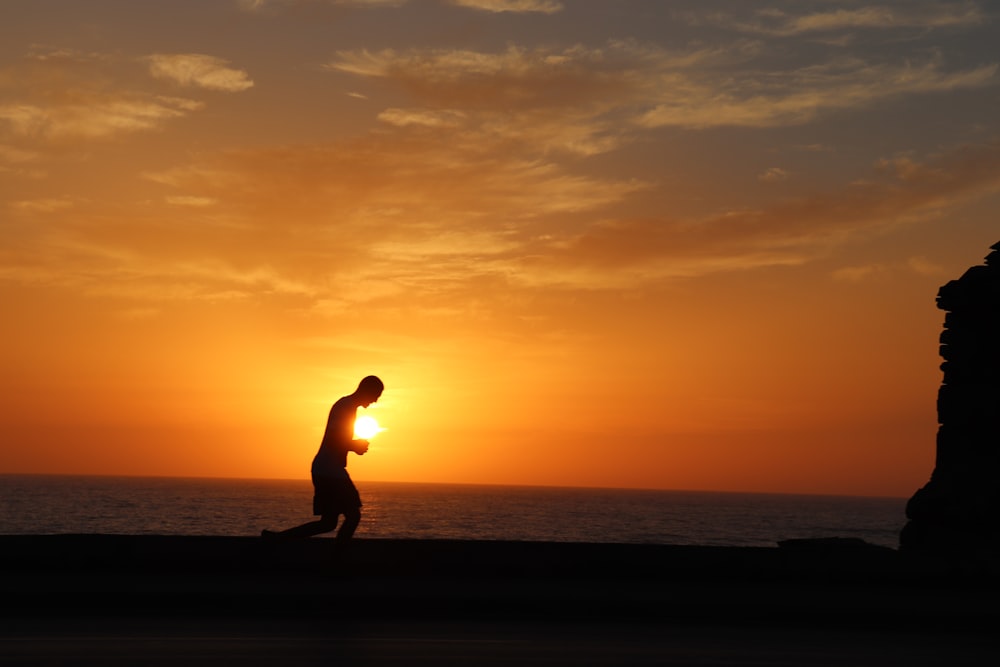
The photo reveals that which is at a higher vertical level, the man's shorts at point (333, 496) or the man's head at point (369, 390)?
the man's head at point (369, 390)

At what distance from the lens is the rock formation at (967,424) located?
71.7 ft

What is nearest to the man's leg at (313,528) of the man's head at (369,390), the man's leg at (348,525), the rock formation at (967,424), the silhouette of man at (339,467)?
the silhouette of man at (339,467)

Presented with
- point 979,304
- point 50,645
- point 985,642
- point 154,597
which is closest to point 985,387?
point 979,304

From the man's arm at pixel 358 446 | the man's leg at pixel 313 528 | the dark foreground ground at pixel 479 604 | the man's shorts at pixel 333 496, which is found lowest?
the dark foreground ground at pixel 479 604

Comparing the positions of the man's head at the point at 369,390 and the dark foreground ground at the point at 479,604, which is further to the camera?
the man's head at the point at 369,390

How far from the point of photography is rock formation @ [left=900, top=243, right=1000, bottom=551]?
2186 centimetres

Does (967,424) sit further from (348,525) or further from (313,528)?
(313,528)

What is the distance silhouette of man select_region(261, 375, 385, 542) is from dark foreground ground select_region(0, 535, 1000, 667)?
1.49 ft

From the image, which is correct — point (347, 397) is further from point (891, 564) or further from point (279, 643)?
point (891, 564)

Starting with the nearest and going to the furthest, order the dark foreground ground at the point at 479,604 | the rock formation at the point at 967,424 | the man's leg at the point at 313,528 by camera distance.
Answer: the dark foreground ground at the point at 479,604
the man's leg at the point at 313,528
the rock formation at the point at 967,424

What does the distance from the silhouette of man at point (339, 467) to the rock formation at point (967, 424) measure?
569 inches

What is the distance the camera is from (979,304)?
22.8m

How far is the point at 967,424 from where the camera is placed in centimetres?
2269

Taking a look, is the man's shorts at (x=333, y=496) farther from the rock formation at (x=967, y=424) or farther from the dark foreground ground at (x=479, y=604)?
the rock formation at (x=967, y=424)
